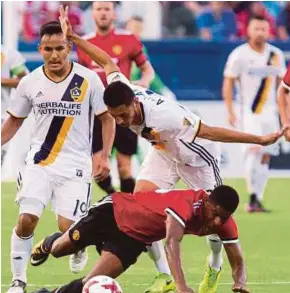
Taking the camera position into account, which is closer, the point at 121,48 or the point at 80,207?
the point at 80,207

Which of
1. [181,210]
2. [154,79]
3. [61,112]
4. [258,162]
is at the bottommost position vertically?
[154,79]

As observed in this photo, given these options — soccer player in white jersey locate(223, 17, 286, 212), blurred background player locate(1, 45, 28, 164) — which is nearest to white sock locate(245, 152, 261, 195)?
soccer player in white jersey locate(223, 17, 286, 212)

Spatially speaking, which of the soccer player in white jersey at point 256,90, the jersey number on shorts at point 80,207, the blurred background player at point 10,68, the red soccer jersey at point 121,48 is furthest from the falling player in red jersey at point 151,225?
the soccer player in white jersey at point 256,90

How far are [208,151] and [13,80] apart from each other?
10.3 ft

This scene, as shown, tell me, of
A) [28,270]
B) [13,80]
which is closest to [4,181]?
[13,80]

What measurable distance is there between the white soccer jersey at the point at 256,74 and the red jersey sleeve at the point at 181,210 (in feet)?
24.4

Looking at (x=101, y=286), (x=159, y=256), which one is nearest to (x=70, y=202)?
(x=159, y=256)

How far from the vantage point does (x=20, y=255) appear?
33.0 ft

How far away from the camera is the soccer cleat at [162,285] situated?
33.2 ft

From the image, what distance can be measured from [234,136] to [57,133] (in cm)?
153

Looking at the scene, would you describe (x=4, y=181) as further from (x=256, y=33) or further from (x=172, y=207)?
(x=172, y=207)

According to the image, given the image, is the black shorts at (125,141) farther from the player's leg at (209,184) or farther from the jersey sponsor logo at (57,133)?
the jersey sponsor logo at (57,133)

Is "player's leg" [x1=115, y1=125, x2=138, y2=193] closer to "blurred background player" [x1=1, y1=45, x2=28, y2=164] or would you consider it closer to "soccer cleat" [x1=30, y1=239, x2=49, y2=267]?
"blurred background player" [x1=1, y1=45, x2=28, y2=164]

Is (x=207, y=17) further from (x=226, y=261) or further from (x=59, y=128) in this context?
(x=59, y=128)
